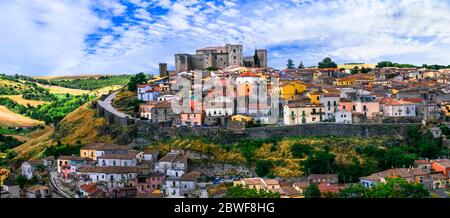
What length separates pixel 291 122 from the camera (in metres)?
16.8

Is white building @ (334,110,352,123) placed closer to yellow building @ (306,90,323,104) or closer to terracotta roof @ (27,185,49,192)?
yellow building @ (306,90,323,104)

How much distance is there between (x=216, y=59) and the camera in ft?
91.2

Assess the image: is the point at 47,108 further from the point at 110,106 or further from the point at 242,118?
the point at 242,118

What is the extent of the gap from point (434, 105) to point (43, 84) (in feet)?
123

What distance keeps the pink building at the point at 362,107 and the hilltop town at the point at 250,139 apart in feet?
0.10

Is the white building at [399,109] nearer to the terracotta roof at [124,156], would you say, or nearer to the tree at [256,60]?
the terracotta roof at [124,156]

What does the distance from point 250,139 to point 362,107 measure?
3.69 m

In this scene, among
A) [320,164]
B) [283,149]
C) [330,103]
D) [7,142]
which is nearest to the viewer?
[320,164]

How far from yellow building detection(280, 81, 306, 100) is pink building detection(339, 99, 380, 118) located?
2157mm

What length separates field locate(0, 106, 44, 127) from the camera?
2895cm

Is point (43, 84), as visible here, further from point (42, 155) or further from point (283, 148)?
point (283, 148)

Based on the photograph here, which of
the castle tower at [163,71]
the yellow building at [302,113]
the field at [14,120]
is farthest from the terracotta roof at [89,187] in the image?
the field at [14,120]

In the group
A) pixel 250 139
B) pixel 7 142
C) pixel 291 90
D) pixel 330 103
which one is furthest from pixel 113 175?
pixel 7 142

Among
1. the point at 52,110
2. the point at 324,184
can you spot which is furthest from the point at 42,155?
the point at 52,110
